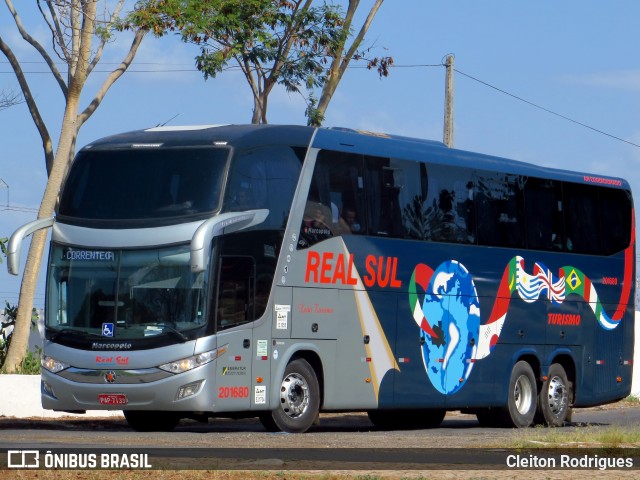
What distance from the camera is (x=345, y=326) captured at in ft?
67.9

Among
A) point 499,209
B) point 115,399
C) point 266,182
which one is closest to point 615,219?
point 499,209

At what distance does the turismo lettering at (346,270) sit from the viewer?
19969 mm

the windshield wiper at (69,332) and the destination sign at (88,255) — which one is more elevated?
the destination sign at (88,255)

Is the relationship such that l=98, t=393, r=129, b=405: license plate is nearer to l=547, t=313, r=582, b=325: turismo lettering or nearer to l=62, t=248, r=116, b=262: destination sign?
l=62, t=248, r=116, b=262: destination sign

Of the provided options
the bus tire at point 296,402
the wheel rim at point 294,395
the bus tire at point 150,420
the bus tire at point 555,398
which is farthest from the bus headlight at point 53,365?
the bus tire at point 555,398

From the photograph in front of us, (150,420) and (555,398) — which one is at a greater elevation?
(555,398)

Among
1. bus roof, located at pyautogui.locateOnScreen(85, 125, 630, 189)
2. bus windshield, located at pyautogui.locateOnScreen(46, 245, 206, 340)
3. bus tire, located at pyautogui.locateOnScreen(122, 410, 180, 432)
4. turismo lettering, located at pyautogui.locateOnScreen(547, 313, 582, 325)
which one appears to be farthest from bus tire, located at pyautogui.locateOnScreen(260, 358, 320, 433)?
turismo lettering, located at pyautogui.locateOnScreen(547, 313, 582, 325)

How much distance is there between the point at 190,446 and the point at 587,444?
464 centimetres

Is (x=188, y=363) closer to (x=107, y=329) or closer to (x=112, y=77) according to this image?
(x=107, y=329)

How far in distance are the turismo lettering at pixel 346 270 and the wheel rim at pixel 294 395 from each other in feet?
4.62

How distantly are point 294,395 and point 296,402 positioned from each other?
110 millimetres

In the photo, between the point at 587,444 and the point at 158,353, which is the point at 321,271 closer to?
the point at 158,353

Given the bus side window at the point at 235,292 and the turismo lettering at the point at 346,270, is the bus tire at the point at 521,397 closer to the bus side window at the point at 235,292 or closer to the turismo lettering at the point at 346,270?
the turismo lettering at the point at 346,270

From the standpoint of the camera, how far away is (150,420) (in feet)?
68.0
